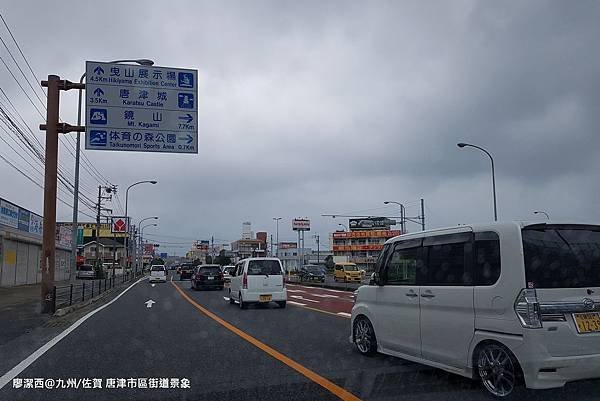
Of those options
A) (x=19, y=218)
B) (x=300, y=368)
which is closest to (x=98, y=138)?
(x=300, y=368)

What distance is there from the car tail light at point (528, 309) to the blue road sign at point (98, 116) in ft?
46.7

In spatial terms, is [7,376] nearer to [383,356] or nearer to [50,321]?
[383,356]

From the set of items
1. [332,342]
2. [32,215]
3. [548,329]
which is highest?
[32,215]

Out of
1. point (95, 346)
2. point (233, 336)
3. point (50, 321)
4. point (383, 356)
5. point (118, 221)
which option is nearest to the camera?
point (383, 356)

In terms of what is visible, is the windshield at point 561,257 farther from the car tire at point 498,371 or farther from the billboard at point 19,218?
the billboard at point 19,218

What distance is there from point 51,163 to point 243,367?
12.6m

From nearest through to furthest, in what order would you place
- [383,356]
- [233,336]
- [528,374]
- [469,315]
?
[528,374] < [469,315] < [383,356] < [233,336]

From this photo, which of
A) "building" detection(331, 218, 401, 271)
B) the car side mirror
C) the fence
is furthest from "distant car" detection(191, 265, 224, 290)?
"building" detection(331, 218, 401, 271)

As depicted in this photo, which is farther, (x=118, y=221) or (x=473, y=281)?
(x=118, y=221)

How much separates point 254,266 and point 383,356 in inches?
432

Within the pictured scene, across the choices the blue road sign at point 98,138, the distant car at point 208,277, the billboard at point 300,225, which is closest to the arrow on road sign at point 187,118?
the blue road sign at point 98,138

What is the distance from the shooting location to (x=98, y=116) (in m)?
16.4

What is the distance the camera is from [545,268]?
570cm

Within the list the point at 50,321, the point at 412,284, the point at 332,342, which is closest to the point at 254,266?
the point at 50,321
